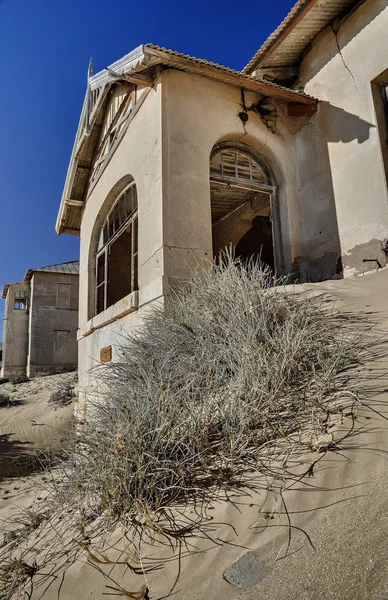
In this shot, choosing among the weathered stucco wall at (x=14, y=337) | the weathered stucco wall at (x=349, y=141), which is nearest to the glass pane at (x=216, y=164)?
the weathered stucco wall at (x=349, y=141)

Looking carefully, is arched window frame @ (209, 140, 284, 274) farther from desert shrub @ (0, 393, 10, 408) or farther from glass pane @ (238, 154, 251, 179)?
desert shrub @ (0, 393, 10, 408)

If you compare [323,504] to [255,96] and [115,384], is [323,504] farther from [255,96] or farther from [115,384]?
[255,96]

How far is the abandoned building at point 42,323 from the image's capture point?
2258 centimetres

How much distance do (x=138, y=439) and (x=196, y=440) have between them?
0.39 meters

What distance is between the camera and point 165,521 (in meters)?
2.32

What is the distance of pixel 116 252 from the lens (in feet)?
34.4

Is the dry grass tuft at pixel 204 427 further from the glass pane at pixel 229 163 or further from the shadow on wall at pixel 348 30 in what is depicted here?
the shadow on wall at pixel 348 30

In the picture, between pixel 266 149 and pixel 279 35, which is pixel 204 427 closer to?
pixel 266 149

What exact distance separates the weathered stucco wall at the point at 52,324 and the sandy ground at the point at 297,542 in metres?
21.6

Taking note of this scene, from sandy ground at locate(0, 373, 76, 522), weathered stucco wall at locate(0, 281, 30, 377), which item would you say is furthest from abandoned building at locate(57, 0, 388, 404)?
weathered stucco wall at locate(0, 281, 30, 377)

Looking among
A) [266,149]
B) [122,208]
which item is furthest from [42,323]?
[266,149]

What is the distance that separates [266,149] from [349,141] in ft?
4.95

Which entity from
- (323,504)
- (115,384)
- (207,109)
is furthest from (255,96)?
(323,504)

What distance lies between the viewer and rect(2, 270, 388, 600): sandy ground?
1.69m
